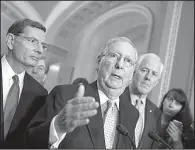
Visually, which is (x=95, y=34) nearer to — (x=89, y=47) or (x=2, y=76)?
(x=89, y=47)

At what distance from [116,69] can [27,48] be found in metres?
0.51

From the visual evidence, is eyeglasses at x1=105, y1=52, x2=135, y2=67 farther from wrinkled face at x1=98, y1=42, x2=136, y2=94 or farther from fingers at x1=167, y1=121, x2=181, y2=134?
fingers at x1=167, y1=121, x2=181, y2=134

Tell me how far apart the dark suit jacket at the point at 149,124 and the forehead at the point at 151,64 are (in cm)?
27

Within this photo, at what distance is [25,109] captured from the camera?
4.81 feet

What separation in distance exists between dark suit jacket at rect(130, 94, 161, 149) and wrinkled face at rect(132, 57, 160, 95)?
113 millimetres

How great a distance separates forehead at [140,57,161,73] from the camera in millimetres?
2171

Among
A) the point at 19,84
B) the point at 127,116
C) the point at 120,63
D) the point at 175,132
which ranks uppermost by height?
the point at 120,63

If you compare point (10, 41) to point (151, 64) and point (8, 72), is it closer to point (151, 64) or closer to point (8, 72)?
point (8, 72)

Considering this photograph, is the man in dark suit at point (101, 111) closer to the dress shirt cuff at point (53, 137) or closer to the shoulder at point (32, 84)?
the dress shirt cuff at point (53, 137)

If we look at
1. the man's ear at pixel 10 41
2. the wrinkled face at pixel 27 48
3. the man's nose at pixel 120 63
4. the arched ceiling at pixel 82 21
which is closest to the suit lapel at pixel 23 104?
the wrinkled face at pixel 27 48

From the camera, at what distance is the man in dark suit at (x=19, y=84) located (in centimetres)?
143

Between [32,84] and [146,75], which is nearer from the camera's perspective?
[32,84]

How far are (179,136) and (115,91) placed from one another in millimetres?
850

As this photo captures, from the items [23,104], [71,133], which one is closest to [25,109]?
[23,104]
